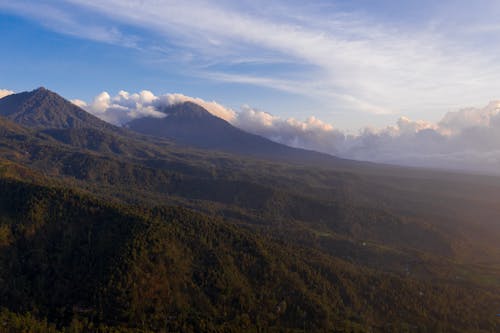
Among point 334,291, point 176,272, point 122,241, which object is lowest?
point 334,291

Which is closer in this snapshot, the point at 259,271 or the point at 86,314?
the point at 86,314

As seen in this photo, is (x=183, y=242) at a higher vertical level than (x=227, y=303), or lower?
higher

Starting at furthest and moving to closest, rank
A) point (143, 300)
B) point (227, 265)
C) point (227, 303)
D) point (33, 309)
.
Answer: point (227, 265) → point (227, 303) → point (143, 300) → point (33, 309)

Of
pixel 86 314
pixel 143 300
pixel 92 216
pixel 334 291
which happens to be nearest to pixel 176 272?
pixel 143 300

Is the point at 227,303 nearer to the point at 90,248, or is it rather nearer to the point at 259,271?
the point at 259,271

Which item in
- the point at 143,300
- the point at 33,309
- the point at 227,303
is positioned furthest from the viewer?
the point at 227,303

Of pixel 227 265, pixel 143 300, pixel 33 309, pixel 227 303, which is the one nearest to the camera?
pixel 33 309

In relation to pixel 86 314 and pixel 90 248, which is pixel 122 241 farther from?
pixel 86 314

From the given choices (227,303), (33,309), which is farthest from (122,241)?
(227,303)

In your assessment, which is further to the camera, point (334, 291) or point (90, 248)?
point (334, 291)
